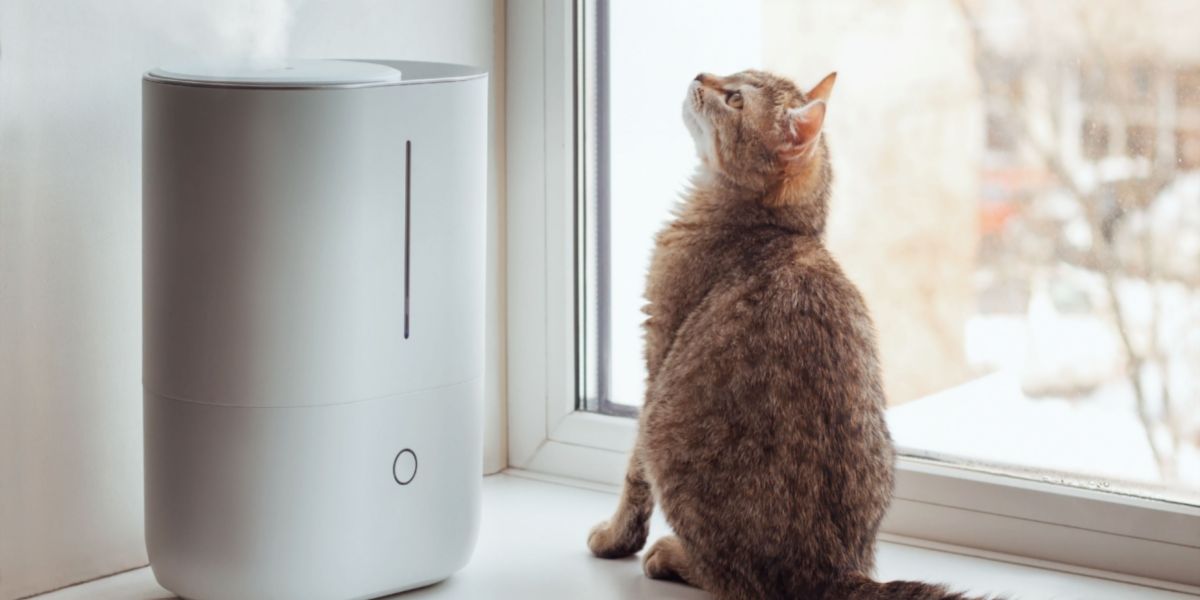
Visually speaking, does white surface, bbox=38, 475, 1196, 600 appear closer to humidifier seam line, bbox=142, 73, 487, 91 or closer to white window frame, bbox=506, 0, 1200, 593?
white window frame, bbox=506, 0, 1200, 593

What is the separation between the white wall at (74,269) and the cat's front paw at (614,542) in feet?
1.60

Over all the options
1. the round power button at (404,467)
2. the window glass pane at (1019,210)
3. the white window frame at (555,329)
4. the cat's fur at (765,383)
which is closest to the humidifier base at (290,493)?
the round power button at (404,467)

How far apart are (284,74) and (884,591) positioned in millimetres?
714

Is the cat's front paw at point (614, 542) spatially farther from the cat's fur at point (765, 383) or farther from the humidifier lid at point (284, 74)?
the humidifier lid at point (284, 74)

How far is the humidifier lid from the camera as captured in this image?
46.6 inches

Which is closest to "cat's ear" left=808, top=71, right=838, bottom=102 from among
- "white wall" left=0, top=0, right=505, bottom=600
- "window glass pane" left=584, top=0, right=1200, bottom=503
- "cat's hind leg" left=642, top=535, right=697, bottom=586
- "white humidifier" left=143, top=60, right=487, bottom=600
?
"window glass pane" left=584, top=0, right=1200, bottom=503

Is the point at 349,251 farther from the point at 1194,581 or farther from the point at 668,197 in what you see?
the point at 1194,581

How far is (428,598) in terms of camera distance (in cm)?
138

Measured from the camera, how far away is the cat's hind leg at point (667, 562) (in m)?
1.42

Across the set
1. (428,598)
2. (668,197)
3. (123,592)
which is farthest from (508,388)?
(123,592)

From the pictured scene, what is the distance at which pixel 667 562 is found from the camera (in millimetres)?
1432

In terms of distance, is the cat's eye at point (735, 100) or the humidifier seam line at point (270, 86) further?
the cat's eye at point (735, 100)

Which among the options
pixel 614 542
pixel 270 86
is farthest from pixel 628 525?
pixel 270 86

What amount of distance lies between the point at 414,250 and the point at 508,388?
61 centimetres
